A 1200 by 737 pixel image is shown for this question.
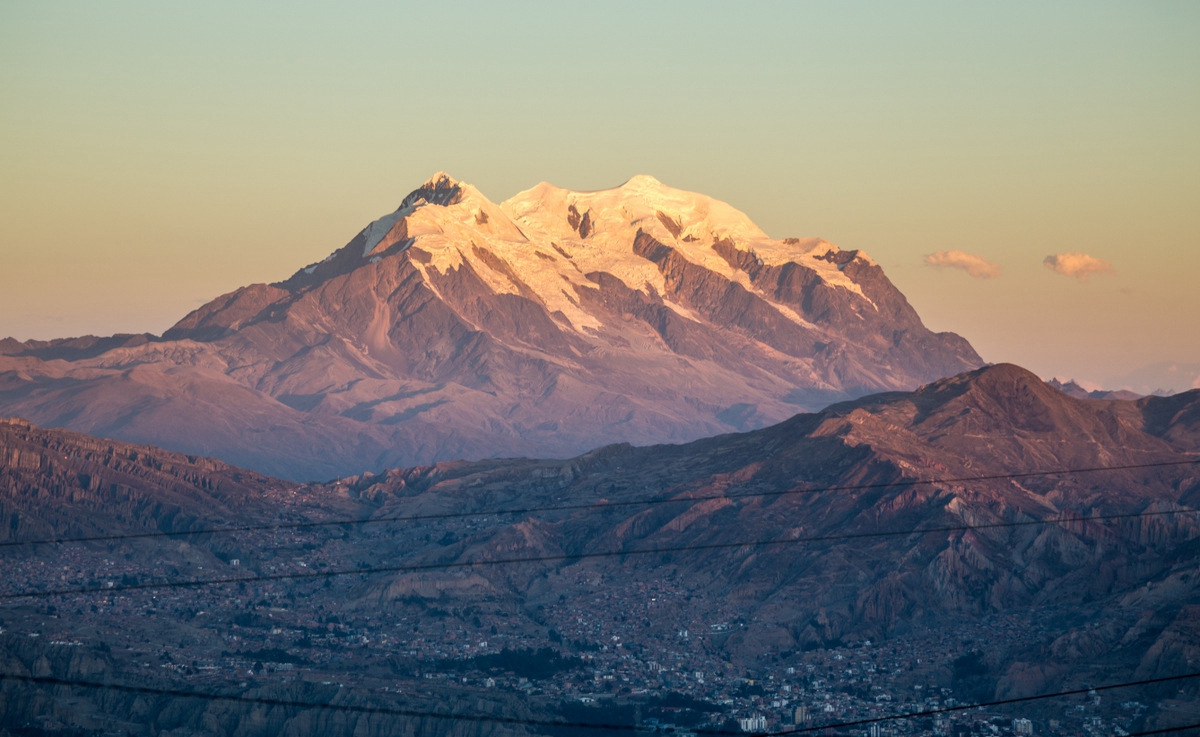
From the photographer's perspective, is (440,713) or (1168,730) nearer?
(1168,730)

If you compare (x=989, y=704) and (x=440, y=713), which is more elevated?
(x=989, y=704)

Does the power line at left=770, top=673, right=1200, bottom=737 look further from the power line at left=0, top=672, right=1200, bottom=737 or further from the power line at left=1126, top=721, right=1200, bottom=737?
the power line at left=1126, top=721, right=1200, bottom=737

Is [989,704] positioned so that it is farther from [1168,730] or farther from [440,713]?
[440,713]

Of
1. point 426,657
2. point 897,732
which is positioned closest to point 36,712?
point 426,657

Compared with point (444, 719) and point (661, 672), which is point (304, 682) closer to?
point (444, 719)

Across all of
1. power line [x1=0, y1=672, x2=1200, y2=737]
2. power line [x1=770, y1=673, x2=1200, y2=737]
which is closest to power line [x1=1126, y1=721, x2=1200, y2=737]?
power line [x1=770, y1=673, x2=1200, y2=737]

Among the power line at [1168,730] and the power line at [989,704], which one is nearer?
the power line at [1168,730]

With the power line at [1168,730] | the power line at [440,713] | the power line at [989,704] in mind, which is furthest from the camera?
the power line at [440,713]

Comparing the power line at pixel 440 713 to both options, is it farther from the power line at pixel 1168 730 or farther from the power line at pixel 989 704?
the power line at pixel 1168 730

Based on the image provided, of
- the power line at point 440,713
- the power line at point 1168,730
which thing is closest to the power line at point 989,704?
the power line at point 440,713

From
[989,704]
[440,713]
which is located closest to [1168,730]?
[989,704]

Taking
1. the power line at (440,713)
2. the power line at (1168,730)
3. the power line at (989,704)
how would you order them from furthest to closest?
1. the power line at (440,713)
2. the power line at (989,704)
3. the power line at (1168,730)
